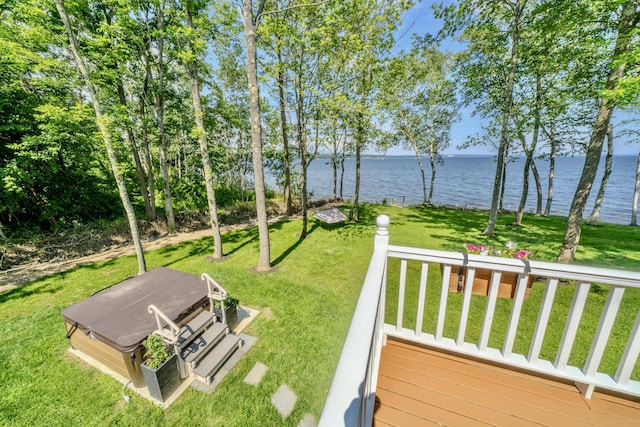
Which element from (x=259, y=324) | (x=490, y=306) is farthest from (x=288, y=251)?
(x=490, y=306)

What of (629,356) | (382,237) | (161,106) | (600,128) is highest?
(161,106)

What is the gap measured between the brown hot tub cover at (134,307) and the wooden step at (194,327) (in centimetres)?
21

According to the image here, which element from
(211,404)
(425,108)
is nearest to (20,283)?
(211,404)

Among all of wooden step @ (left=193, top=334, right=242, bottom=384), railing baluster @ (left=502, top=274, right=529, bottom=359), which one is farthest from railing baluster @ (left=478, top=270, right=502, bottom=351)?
wooden step @ (left=193, top=334, right=242, bottom=384)

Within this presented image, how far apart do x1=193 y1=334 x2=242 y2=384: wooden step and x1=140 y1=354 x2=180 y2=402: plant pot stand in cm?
31

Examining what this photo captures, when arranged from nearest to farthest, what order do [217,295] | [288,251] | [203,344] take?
[203,344]
[217,295]
[288,251]

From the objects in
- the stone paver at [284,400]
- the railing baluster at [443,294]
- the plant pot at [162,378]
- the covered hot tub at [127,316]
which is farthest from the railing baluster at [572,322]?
the covered hot tub at [127,316]

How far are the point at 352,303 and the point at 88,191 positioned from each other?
12686 millimetres

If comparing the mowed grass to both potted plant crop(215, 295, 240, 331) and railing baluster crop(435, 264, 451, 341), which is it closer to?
potted plant crop(215, 295, 240, 331)

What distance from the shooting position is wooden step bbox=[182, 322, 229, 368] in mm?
3822

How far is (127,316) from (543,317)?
18.3 feet


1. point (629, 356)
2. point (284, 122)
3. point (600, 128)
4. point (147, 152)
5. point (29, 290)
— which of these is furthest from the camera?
point (284, 122)

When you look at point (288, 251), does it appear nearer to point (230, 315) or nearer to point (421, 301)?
point (230, 315)

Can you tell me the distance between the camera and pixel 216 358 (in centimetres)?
396
